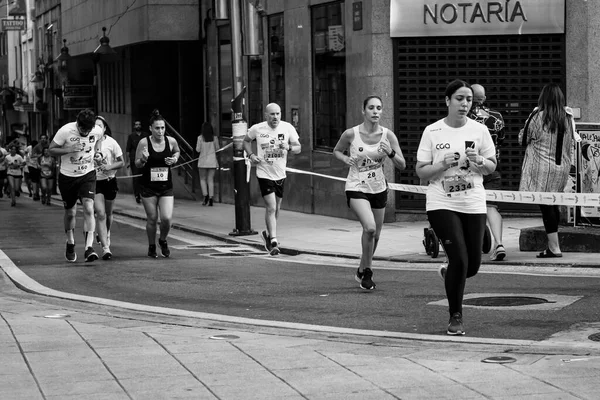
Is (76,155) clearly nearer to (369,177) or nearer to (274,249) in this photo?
(274,249)

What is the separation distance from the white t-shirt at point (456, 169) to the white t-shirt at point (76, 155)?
271 inches

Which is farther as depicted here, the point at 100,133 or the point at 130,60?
the point at 130,60

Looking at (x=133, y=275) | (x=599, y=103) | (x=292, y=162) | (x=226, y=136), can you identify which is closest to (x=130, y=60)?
(x=226, y=136)

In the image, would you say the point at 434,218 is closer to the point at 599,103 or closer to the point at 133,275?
the point at 133,275

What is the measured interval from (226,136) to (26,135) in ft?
126

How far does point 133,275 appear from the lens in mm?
13391

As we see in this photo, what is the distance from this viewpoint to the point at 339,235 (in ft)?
58.0

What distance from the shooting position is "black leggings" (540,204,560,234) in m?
13.2

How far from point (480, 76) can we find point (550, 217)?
18.5 feet

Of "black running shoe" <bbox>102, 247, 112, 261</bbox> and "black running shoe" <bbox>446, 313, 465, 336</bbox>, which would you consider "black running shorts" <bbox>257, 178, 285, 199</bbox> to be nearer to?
"black running shoe" <bbox>102, 247, 112, 261</bbox>

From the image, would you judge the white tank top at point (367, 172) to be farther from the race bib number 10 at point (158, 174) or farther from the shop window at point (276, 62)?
the shop window at point (276, 62)

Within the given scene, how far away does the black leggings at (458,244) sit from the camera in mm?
8688

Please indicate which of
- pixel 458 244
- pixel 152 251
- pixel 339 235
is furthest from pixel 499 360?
pixel 339 235

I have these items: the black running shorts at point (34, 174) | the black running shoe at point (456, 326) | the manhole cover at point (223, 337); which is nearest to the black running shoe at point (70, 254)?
the manhole cover at point (223, 337)
